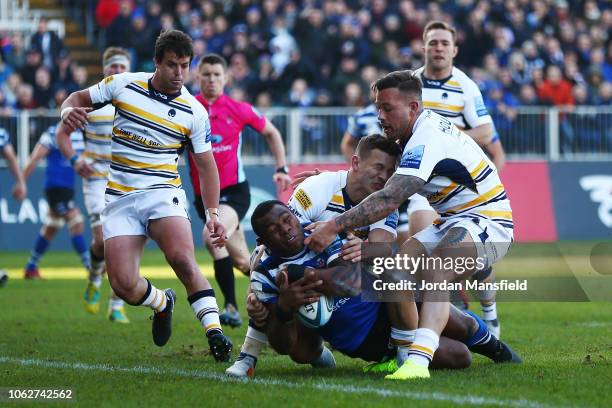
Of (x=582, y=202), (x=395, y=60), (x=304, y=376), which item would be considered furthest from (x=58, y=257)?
(x=304, y=376)

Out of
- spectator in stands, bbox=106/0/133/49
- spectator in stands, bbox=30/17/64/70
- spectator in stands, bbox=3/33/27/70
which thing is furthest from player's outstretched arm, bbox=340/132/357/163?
spectator in stands, bbox=3/33/27/70

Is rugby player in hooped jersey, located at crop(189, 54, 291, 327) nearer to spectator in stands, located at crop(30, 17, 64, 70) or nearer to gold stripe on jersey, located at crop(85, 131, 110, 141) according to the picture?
gold stripe on jersey, located at crop(85, 131, 110, 141)

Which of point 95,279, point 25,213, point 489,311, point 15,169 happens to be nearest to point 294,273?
point 489,311

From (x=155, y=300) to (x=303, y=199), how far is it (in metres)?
1.77

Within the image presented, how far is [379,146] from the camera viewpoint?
25.1 feet

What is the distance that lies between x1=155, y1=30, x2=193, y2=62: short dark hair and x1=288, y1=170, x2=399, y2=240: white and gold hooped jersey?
1457 mm

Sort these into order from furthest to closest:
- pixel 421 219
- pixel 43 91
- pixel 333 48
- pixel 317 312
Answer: pixel 333 48
pixel 43 91
pixel 421 219
pixel 317 312

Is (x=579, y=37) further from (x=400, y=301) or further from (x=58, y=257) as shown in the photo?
(x=400, y=301)

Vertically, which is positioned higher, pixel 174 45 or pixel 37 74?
pixel 174 45

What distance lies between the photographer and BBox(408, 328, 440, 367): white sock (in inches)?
287

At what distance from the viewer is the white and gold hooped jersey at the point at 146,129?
8711 millimetres

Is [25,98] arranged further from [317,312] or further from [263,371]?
[317,312]

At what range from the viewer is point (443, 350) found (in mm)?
7797

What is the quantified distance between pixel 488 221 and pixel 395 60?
660 inches
